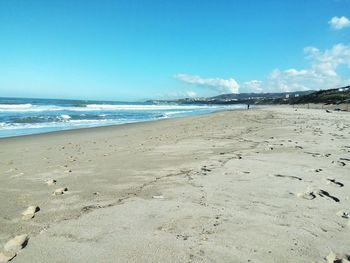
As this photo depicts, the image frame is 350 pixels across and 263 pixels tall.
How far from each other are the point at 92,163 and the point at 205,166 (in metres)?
2.24

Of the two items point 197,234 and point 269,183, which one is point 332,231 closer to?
point 197,234

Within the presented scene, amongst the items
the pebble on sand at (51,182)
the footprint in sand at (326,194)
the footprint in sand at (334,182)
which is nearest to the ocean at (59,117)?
the pebble on sand at (51,182)

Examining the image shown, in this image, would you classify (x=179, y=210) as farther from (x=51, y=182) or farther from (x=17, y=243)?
(x=51, y=182)

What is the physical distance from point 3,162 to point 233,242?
19.7 ft

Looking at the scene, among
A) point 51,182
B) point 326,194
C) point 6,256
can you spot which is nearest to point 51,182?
point 51,182

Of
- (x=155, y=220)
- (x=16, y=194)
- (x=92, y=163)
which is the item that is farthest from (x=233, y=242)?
(x=92, y=163)

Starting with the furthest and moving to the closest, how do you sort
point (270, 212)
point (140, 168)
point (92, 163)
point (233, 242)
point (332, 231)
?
1. point (92, 163)
2. point (140, 168)
3. point (270, 212)
4. point (332, 231)
5. point (233, 242)

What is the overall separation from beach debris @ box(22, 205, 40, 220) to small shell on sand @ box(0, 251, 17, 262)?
790 millimetres

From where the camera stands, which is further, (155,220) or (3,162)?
(3,162)

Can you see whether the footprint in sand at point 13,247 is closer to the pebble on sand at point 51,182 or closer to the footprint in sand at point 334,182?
the pebble on sand at point 51,182

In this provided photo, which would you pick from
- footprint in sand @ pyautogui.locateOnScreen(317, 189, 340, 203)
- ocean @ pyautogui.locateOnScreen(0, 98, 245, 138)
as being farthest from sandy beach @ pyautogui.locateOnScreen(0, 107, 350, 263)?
ocean @ pyautogui.locateOnScreen(0, 98, 245, 138)

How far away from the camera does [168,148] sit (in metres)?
8.68

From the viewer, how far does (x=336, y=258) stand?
8.63ft

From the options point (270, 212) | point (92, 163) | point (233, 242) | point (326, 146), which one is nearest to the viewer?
point (233, 242)
